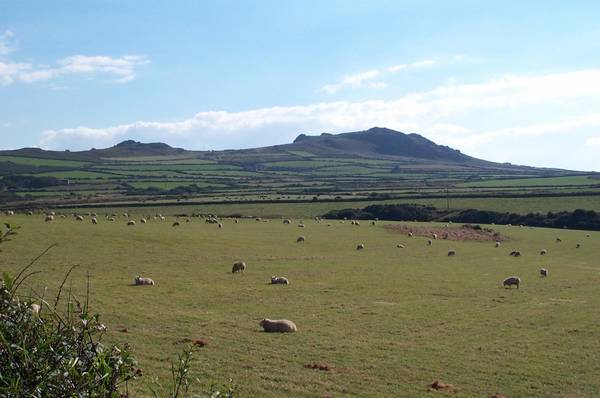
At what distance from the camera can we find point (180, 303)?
25.7 meters

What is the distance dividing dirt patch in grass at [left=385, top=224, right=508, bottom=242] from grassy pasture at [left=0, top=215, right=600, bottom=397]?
55.1ft

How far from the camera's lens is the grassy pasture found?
16.6 m

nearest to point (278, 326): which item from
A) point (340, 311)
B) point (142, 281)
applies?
point (340, 311)

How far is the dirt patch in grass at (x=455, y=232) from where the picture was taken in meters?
70.9

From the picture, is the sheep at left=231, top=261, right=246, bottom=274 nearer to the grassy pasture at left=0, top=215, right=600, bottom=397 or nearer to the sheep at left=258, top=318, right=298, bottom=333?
the grassy pasture at left=0, top=215, right=600, bottom=397

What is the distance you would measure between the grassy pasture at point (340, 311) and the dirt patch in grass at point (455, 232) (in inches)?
661

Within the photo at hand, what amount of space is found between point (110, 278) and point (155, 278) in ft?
7.83

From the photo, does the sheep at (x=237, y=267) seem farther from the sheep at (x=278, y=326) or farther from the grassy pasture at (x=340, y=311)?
the sheep at (x=278, y=326)

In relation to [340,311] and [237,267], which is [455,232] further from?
[340,311]

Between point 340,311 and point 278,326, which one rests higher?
point 278,326

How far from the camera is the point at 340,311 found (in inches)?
1024

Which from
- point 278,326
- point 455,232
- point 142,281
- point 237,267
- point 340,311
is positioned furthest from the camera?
point 455,232

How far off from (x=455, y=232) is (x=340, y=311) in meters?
50.7

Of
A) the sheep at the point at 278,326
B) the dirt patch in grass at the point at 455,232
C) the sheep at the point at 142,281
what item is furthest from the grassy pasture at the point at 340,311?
the dirt patch in grass at the point at 455,232
